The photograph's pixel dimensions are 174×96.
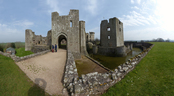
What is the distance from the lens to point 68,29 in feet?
48.1

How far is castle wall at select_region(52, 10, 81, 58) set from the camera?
46.9 ft

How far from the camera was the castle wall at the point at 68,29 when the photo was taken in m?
14.3

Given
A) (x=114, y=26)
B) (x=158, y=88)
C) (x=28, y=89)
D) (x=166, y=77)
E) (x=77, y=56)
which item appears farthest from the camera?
(x=114, y=26)

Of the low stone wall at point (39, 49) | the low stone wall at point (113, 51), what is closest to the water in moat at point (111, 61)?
the low stone wall at point (113, 51)

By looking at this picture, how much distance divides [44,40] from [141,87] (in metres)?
29.0

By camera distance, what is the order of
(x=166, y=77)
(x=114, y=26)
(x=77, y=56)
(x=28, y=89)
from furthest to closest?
(x=114, y=26) < (x=77, y=56) < (x=166, y=77) < (x=28, y=89)

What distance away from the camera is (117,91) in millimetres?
3484

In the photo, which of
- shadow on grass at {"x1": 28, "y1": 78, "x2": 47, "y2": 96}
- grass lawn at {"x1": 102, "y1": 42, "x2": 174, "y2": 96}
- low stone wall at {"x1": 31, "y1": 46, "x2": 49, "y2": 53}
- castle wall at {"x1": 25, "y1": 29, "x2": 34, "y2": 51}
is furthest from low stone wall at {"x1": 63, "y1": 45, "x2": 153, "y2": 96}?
castle wall at {"x1": 25, "y1": 29, "x2": 34, "y2": 51}

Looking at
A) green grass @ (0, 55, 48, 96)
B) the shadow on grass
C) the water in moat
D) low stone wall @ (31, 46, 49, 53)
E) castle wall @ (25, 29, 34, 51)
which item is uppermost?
castle wall @ (25, 29, 34, 51)

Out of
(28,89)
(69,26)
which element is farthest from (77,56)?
(28,89)

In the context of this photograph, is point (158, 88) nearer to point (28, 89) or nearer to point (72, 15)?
point (28, 89)

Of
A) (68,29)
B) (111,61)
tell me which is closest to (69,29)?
(68,29)

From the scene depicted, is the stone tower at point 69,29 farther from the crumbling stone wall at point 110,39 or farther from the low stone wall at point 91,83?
the low stone wall at point 91,83

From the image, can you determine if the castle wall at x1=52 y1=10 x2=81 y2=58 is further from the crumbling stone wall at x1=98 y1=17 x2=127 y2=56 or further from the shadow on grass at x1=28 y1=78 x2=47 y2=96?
the shadow on grass at x1=28 y1=78 x2=47 y2=96
